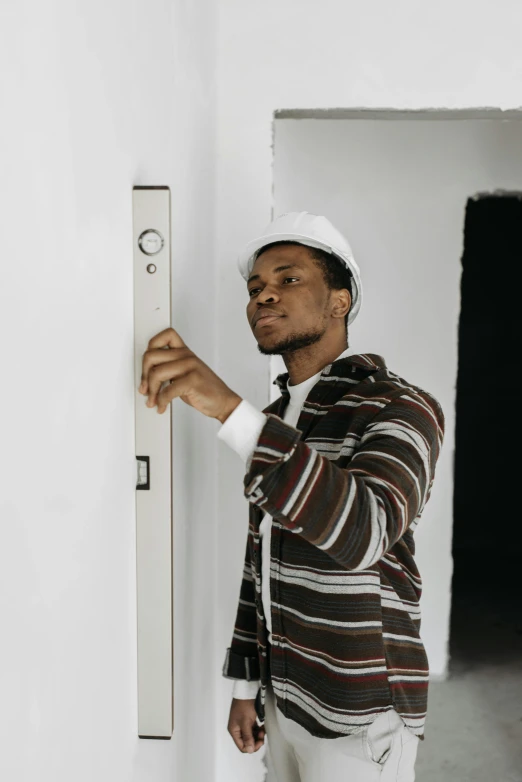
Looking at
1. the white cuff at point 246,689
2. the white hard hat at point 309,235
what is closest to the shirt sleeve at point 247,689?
the white cuff at point 246,689

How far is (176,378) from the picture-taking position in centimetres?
86

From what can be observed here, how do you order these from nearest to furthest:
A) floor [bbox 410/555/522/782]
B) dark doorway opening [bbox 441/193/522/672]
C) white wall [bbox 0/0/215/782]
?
white wall [bbox 0/0/215/782] < floor [bbox 410/555/522/782] < dark doorway opening [bbox 441/193/522/672]

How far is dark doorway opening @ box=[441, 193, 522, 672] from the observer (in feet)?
11.8

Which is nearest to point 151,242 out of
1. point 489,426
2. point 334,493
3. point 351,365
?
point 334,493

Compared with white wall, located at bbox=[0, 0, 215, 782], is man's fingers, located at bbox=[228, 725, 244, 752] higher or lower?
lower

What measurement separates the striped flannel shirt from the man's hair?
0.17m

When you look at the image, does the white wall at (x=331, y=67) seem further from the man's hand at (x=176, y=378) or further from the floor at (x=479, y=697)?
the floor at (x=479, y=697)

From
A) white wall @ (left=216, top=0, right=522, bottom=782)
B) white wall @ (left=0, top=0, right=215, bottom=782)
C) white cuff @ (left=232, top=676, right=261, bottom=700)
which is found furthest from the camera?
white wall @ (left=216, top=0, right=522, bottom=782)

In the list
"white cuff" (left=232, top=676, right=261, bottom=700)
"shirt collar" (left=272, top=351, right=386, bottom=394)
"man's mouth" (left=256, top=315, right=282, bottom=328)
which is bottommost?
"white cuff" (left=232, top=676, right=261, bottom=700)

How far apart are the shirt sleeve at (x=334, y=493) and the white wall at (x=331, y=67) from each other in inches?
37.6

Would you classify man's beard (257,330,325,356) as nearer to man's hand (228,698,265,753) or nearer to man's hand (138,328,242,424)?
man's hand (138,328,242,424)

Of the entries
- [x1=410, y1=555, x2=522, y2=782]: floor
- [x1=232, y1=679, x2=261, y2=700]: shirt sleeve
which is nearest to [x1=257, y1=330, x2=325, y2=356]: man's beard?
[x1=232, y1=679, x2=261, y2=700]: shirt sleeve

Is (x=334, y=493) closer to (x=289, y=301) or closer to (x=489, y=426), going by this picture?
(x=289, y=301)

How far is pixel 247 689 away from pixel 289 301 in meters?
0.82
